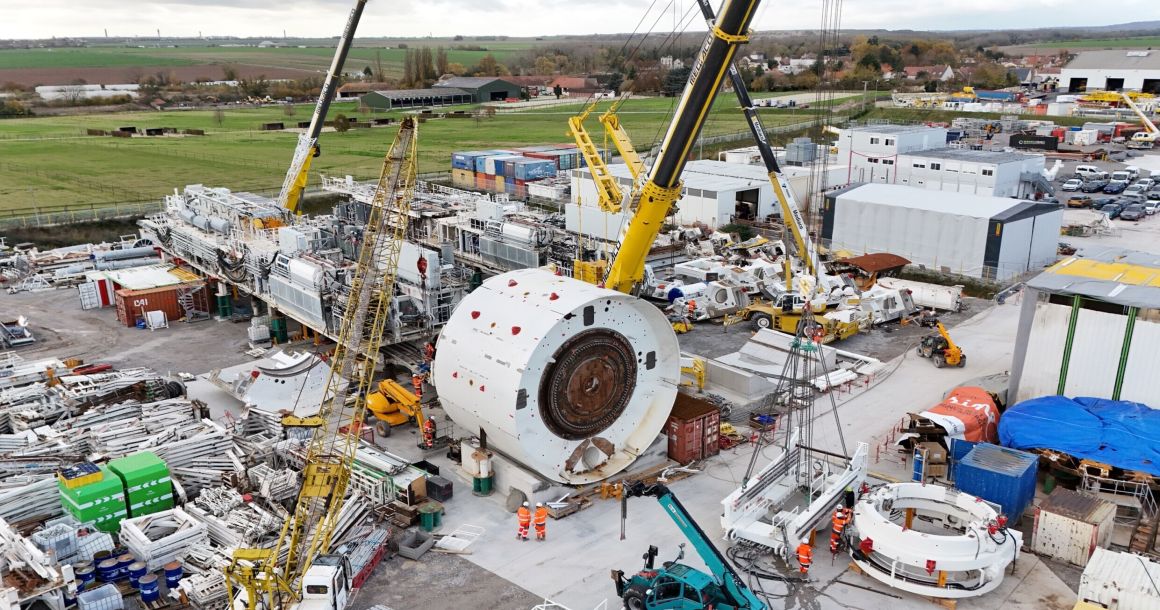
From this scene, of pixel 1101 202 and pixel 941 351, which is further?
pixel 1101 202

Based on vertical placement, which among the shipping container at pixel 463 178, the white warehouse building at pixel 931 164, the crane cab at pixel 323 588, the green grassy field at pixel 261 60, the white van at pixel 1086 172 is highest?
the green grassy field at pixel 261 60

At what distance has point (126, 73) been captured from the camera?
480ft

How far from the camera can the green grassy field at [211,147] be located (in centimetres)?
6450

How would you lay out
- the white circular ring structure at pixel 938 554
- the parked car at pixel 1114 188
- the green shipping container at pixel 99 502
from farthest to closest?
1. the parked car at pixel 1114 188
2. the green shipping container at pixel 99 502
3. the white circular ring structure at pixel 938 554

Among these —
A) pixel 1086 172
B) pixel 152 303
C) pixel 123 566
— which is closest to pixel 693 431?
pixel 123 566

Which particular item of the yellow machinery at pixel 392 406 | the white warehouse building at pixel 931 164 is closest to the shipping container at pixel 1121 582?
the yellow machinery at pixel 392 406

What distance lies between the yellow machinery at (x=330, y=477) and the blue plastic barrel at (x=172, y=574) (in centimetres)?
174

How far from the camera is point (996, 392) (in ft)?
78.8

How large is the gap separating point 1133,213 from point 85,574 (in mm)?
54199

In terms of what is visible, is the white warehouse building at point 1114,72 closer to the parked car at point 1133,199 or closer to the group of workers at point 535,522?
the parked car at point 1133,199

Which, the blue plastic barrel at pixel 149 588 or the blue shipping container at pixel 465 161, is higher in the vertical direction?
the blue shipping container at pixel 465 161

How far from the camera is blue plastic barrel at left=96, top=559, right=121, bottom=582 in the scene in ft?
53.9

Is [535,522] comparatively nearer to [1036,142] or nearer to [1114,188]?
[1114,188]

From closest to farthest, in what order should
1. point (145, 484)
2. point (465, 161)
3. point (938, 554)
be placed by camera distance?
point (938, 554), point (145, 484), point (465, 161)
